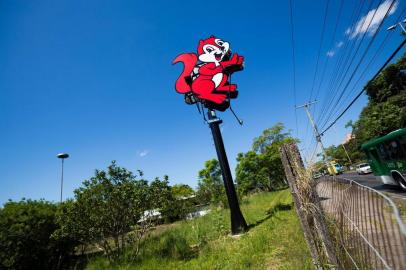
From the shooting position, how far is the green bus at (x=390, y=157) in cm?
1120

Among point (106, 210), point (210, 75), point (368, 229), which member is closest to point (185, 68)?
point (210, 75)

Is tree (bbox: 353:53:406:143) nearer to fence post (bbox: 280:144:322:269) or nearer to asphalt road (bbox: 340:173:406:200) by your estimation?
asphalt road (bbox: 340:173:406:200)

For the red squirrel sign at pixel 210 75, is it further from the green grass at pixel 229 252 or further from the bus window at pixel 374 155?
the bus window at pixel 374 155

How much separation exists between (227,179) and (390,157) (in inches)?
347

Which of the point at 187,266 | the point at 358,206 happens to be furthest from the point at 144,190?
the point at 358,206

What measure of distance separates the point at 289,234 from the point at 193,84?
347 inches

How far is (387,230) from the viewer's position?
6.26 ft

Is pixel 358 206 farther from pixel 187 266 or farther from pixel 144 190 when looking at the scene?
pixel 144 190

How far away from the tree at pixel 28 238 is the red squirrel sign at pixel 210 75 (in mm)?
8996

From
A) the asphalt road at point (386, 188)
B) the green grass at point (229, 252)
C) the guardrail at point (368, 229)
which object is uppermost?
the guardrail at point (368, 229)

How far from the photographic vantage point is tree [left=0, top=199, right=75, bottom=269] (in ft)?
35.0

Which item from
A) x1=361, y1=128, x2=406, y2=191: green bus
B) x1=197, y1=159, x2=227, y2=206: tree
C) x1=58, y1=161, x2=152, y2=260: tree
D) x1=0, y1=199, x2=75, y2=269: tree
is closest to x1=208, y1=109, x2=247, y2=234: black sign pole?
x1=58, y1=161, x2=152, y2=260: tree

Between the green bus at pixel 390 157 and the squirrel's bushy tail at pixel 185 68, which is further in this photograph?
the squirrel's bushy tail at pixel 185 68

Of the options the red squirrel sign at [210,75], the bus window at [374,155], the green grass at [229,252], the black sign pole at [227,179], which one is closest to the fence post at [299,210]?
the green grass at [229,252]
